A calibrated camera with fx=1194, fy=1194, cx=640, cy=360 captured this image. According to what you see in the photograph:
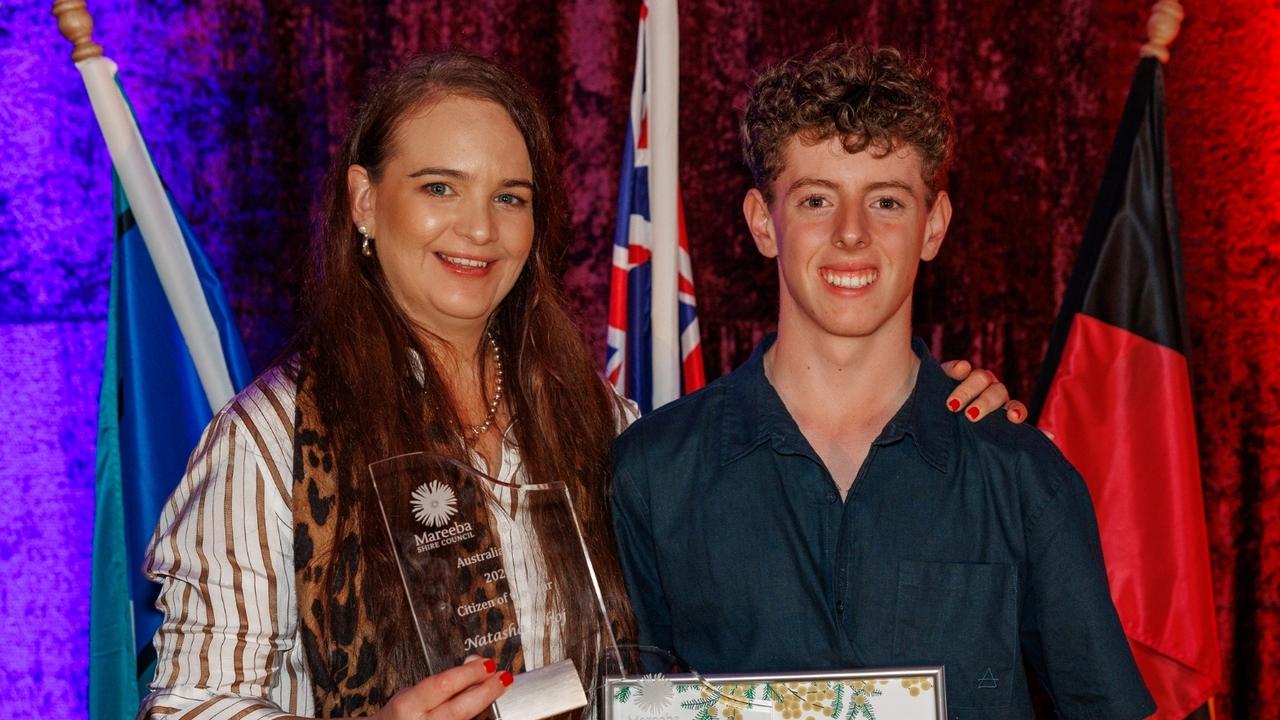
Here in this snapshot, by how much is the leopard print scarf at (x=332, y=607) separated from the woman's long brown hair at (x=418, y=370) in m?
0.02

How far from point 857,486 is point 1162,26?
1716 millimetres

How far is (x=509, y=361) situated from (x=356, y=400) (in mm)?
411

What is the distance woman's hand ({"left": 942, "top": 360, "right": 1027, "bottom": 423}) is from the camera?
2146 mm

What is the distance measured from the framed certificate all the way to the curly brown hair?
0.91m

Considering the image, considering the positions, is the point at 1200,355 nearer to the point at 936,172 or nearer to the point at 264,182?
the point at 936,172

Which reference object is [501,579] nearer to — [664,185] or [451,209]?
[451,209]

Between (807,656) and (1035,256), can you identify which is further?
(1035,256)

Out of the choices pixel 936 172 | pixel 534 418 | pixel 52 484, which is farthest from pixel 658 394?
pixel 52 484

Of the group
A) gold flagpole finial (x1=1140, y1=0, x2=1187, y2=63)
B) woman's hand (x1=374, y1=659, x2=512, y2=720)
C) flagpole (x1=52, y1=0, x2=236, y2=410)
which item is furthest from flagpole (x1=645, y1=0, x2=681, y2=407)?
woman's hand (x1=374, y1=659, x2=512, y2=720)

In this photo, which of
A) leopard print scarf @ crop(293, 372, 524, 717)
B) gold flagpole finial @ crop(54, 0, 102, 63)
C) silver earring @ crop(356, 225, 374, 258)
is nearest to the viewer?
leopard print scarf @ crop(293, 372, 524, 717)

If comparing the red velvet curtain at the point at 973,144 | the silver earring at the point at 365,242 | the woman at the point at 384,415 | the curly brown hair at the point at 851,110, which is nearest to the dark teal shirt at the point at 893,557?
the woman at the point at 384,415

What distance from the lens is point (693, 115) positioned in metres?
3.55

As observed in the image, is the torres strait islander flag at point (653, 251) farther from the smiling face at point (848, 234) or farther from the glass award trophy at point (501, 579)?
the glass award trophy at point (501, 579)

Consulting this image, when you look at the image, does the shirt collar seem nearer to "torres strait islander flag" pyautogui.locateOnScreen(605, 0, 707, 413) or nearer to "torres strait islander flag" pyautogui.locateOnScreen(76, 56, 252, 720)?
"torres strait islander flag" pyautogui.locateOnScreen(605, 0, 707, 413)
